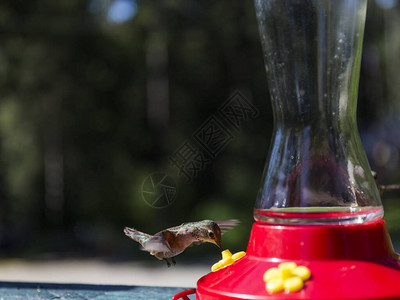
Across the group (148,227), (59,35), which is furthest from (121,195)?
(59,35)

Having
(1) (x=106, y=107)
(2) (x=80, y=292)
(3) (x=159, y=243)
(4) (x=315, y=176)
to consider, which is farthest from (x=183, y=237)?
(1) (x=106, y=107)

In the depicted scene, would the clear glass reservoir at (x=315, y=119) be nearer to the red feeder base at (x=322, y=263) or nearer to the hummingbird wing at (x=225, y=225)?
the red feeder base at (x=322, y=263)

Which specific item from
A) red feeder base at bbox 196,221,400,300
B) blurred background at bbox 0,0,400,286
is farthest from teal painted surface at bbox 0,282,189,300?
blurred background at bbox 0,0,400,286

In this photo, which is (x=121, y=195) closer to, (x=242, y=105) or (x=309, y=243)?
(x=242, y=105)

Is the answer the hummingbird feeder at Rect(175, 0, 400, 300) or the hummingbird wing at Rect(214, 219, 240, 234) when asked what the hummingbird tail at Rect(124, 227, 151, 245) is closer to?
the hummingbird wing at Rect(214, 219, 240, 234)

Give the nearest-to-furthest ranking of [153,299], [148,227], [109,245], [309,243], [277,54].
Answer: [309,243] → [277,54] → [153,299] → [148,227] → [109,245]

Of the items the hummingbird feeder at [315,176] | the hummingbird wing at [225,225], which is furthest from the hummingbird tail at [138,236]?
the hummingbird feeder at [315,176]
